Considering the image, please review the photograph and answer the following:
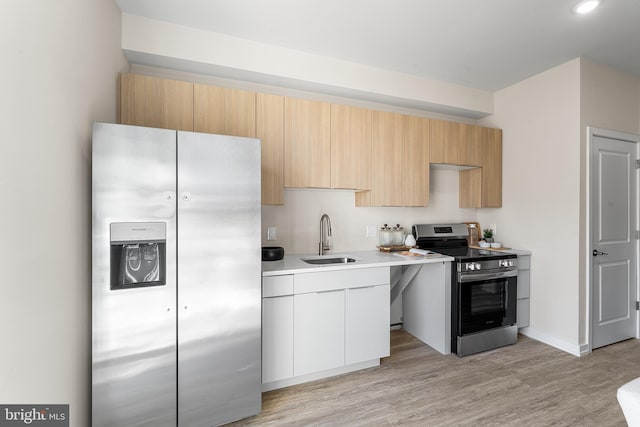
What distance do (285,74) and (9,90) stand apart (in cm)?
195

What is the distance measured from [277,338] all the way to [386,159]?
1.90 metres

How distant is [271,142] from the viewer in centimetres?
247

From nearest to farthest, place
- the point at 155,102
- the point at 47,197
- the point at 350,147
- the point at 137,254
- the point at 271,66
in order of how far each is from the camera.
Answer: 1. the point at 47,197
2. the point at 137,254
3. the point at 155,102
4. the point at 271,66
5. the point at 350,147

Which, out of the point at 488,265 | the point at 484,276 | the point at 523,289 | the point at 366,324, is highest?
the point at 488,265

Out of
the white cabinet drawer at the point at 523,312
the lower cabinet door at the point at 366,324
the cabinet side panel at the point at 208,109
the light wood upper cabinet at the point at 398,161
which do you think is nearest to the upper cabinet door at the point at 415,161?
the light wood upper cabinet at the point at 398,161

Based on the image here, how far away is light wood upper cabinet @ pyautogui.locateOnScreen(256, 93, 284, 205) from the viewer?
2.44 metres

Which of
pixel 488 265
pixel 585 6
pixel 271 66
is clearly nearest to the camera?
pixel 585 6

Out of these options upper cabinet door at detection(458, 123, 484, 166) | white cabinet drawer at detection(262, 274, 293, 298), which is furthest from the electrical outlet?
upper cabinet door at detection(458, 123, 484, 166)

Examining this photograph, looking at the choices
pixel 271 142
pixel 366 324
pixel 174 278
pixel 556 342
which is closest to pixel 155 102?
pixel 271 142

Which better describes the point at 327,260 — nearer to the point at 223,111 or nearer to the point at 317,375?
the point at 317,375

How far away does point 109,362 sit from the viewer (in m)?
1.58

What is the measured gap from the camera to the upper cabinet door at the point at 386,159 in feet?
9.42

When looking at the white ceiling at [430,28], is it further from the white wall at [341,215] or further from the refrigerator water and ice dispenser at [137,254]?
the refrigerator water and ice dispenser at [137,254]

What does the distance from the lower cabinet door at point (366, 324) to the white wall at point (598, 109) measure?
1.95 meters
